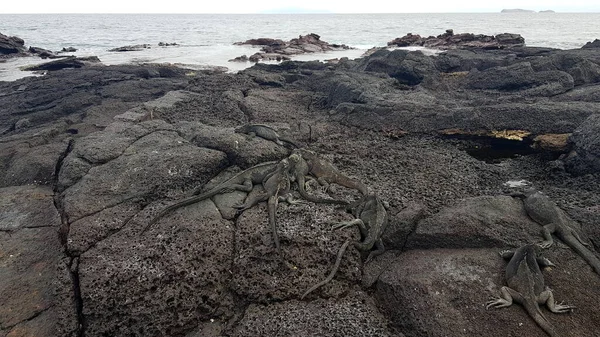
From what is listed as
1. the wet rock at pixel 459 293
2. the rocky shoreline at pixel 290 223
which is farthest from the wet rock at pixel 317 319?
the wet rock at pixel 459 293

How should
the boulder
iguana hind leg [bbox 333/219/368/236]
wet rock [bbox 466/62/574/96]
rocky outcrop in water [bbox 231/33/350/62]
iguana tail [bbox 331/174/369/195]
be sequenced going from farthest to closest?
1. rocky outcrop in water [bbox 231/33/350/62]
2. wet rock [bbox 466/62/574/96]
3. iguana tail [bbox 331/174/369/195]
4. iguana hind leg [bbox 333/219/368/236]
5. the boulder

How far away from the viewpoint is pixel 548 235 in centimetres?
563

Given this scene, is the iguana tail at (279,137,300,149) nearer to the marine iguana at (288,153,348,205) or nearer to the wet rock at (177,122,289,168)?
the wet rock at (177,122,289,168)

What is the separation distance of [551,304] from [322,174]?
13.9ft

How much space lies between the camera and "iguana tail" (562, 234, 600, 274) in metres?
5.11

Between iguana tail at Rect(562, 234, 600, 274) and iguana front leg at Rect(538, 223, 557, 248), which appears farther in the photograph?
iguana front leg at Rect(538, 223, 557, 248)

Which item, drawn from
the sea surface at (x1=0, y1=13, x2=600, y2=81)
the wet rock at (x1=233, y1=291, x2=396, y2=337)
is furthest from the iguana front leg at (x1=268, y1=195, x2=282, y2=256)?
the sea surface at (x1=0, y1=13, x2=600, y2=81)

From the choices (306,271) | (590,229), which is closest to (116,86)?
(306,271)

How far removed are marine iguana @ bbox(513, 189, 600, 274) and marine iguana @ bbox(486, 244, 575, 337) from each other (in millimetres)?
692

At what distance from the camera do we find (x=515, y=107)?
10.6 m

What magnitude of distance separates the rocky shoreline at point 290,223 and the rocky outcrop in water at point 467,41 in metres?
20.2

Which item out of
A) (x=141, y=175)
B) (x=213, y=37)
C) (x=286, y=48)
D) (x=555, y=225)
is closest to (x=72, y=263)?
(x=141, y=175)

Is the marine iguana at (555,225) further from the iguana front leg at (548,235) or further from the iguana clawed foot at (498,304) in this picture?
the iguana clawed foot at (498,304)

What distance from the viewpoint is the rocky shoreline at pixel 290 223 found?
185 inches
